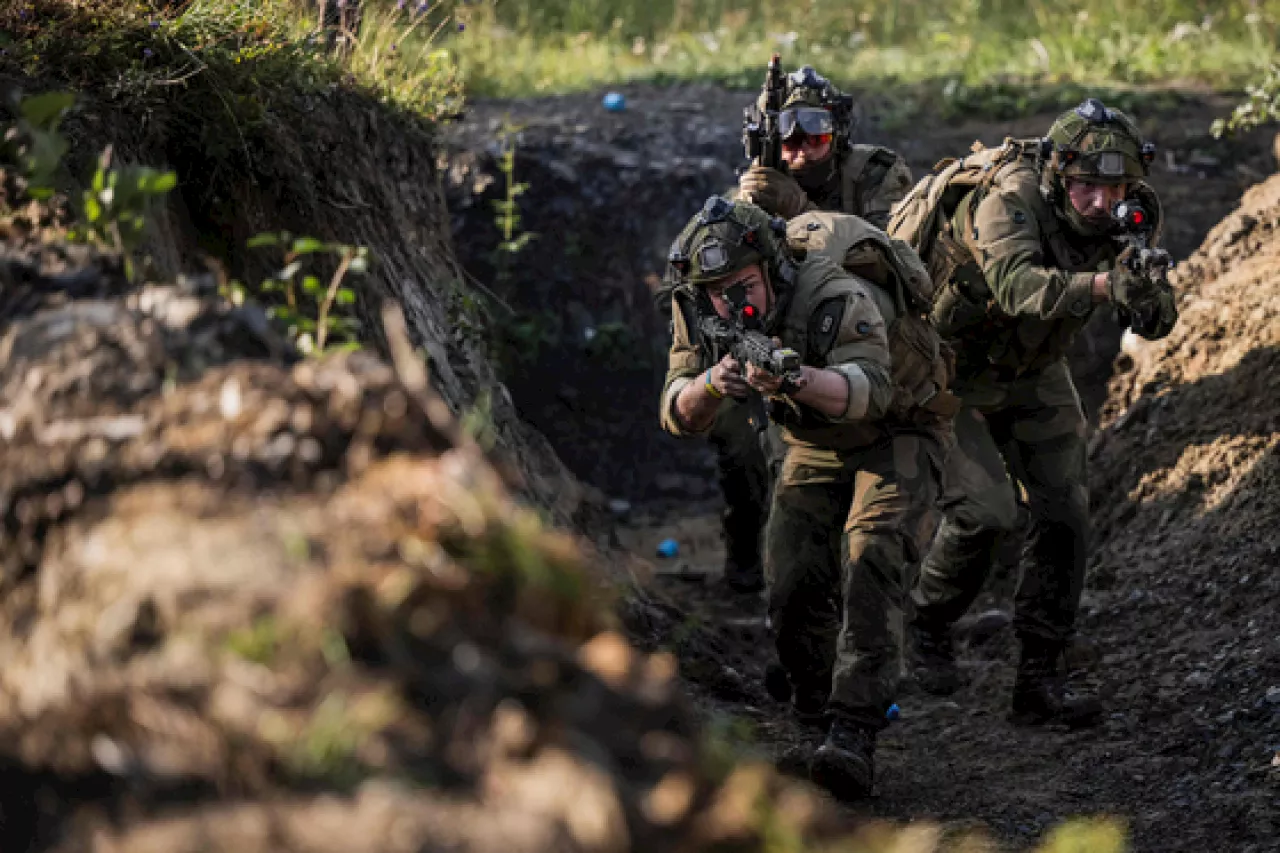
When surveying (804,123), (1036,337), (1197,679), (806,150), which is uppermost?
(804,123)

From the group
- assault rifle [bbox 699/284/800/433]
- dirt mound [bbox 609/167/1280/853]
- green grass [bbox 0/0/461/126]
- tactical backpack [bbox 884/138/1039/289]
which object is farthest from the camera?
tactical backpack [bbox 884/138/1039/289]

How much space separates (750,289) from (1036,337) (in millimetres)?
1563

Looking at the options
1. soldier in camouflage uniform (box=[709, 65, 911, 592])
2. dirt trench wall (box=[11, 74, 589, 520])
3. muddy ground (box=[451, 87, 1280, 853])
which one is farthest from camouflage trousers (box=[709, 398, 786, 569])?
soldier in camouflage uniform (box=[709, 65, 911, 592])

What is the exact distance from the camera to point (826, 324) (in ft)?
17.4

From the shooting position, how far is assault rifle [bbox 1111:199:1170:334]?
5.85m

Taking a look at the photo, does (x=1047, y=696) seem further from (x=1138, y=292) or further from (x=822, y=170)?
(x=822, y=170)

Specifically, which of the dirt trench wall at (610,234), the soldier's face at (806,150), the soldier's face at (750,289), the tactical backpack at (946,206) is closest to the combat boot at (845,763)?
the soldier's face at (750,289)

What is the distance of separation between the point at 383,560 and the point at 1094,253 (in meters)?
4.34

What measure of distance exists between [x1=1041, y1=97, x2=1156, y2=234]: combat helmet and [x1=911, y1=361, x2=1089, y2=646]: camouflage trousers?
2.30 ft

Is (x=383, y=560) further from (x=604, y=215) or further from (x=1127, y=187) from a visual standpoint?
(x=604, y=215)

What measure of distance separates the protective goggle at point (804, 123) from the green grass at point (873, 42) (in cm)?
509

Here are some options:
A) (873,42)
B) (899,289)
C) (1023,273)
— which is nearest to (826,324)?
(899,289)

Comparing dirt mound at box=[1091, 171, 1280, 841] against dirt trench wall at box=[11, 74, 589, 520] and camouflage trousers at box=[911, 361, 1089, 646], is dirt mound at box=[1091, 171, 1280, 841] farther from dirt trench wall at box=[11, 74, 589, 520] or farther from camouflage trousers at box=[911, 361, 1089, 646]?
dirt trench wall at box=[11, 74, 589, 520]

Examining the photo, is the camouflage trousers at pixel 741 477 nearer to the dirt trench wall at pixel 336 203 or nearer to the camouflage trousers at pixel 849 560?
the dirt trench wall at pixel 336 203
